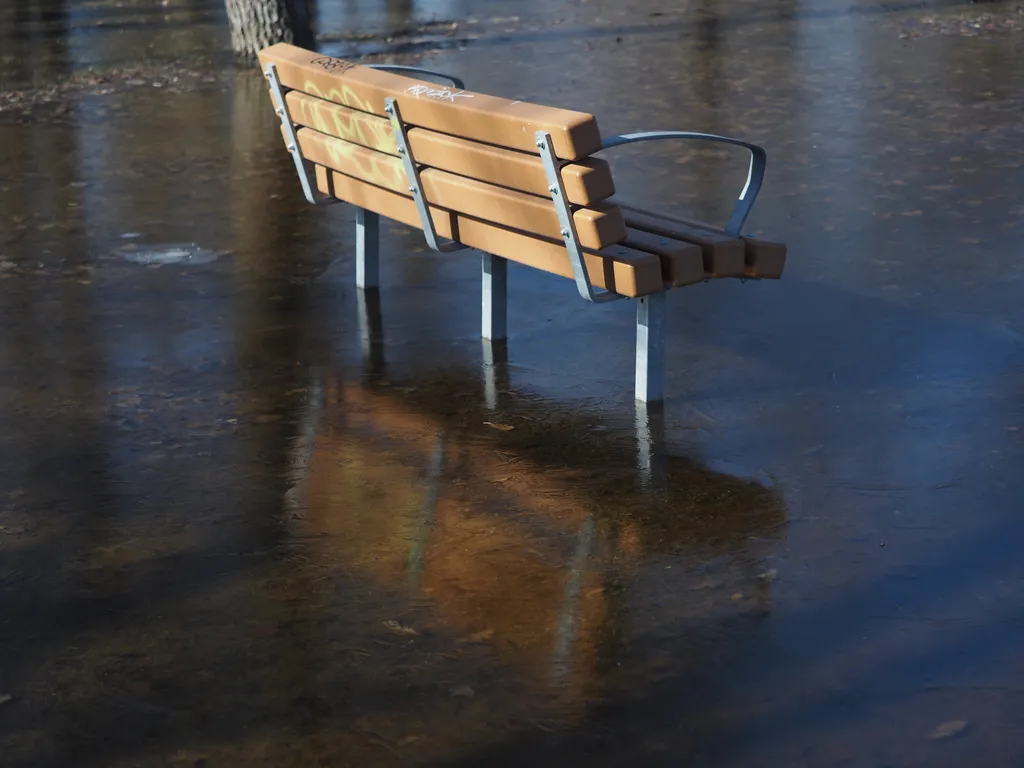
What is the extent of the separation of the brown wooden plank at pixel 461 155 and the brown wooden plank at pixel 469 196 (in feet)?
0.17

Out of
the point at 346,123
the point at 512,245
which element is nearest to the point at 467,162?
the point at 512,245

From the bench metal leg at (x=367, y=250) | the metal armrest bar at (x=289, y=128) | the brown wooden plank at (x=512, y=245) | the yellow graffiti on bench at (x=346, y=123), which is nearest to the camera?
the brown wooden plank at (x=512, y=245)

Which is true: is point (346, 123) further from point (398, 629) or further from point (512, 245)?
point (398, 629)

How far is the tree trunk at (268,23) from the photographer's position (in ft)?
45.3

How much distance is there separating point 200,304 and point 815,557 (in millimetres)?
3510

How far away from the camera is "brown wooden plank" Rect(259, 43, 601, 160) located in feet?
15.5

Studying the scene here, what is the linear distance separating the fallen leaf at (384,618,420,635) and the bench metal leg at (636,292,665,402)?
1681 mm

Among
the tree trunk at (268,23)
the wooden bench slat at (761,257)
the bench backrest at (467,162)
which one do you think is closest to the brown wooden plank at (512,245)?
the bench backrest at (467,162)

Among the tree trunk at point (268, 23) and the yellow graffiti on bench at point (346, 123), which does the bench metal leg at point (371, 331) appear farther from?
the tree trunk at point (268, 23)

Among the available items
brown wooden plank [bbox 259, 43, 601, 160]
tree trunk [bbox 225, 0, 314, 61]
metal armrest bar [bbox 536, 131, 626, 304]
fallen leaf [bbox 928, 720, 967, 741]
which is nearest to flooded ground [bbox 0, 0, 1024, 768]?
fallen leaf [bbox 928, 720, 967, 741]

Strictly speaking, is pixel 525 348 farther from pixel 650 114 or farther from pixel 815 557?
pixel 650 114

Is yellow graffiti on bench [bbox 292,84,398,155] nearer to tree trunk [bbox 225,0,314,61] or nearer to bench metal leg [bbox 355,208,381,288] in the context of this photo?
bench metal leg [bbox 355,208,381,288]

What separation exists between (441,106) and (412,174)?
463 mm

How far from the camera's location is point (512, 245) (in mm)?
5496
